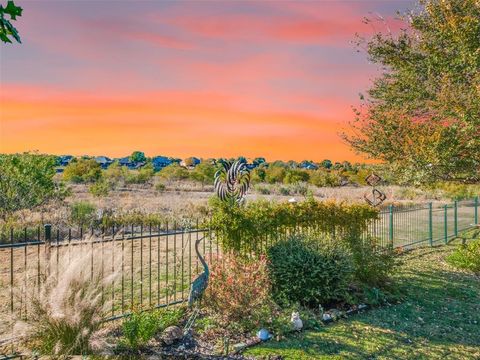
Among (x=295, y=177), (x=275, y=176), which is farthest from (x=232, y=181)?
(x=275, y=176)

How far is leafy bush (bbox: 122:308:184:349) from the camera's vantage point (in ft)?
19.8

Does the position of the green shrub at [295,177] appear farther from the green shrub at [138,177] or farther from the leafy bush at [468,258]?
the leafy bush at [468,258]

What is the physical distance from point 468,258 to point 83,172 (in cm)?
3616

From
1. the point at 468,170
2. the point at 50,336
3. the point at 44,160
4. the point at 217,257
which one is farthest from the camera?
Answer: the point at 44,160

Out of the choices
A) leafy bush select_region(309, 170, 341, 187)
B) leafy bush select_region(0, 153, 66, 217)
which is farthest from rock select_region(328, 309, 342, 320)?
leafy bush select_region(309, 170, 341, 187)

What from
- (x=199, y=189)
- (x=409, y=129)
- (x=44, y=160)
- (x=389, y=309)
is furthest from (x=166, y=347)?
(x=199, y=189)

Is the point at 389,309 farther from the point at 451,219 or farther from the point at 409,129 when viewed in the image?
the point at 451,219

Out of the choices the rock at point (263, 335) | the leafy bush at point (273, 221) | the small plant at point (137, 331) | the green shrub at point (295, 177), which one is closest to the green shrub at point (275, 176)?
the green shrub at point (295, 177)

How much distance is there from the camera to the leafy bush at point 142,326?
602cm

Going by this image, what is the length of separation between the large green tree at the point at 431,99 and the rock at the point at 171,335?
8718mm

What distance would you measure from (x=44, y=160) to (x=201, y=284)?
1593 cm

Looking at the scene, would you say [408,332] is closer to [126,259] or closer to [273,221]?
[273,221]

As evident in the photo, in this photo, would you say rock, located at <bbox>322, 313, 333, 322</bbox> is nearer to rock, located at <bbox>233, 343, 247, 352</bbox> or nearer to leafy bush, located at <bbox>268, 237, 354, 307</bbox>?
leafy bush, located at <bbox>268, 237, 354, 307</bbox>

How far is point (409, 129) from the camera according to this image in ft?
44.4
